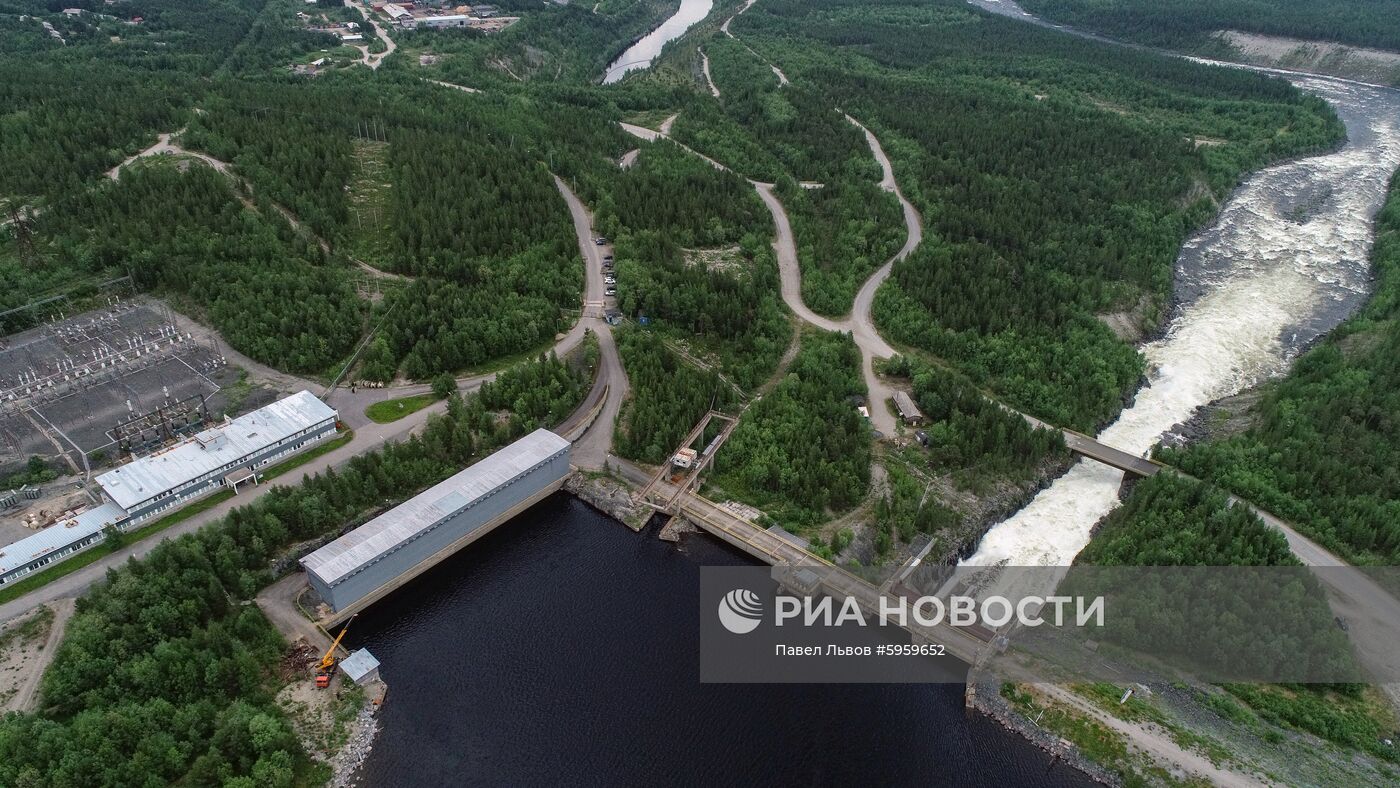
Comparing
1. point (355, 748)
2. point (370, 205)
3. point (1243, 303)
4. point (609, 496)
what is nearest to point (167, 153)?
point (370, 205)

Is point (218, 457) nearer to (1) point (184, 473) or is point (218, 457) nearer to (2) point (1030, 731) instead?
(1) point (184, 473)

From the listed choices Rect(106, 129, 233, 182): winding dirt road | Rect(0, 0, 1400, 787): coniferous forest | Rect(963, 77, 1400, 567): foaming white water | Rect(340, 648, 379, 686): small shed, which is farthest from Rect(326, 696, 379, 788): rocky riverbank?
Rect(106, 129, 233, 182): winding dirt road

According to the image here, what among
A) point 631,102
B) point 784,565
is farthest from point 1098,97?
point 784,565

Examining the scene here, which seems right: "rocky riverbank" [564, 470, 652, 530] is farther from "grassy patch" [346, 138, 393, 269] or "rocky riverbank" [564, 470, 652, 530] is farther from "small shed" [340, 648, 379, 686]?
"grassy patch" [346, 138, 393, 269]

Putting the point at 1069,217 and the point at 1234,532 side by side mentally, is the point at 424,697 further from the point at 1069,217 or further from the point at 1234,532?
the point at 1069,217

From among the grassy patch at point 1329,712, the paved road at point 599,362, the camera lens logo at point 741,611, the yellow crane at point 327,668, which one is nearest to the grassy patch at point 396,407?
the paved road at point 599,362

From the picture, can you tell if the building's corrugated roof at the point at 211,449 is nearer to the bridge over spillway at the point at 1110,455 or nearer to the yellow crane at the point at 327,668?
the yellow crane at the point at 327,668
